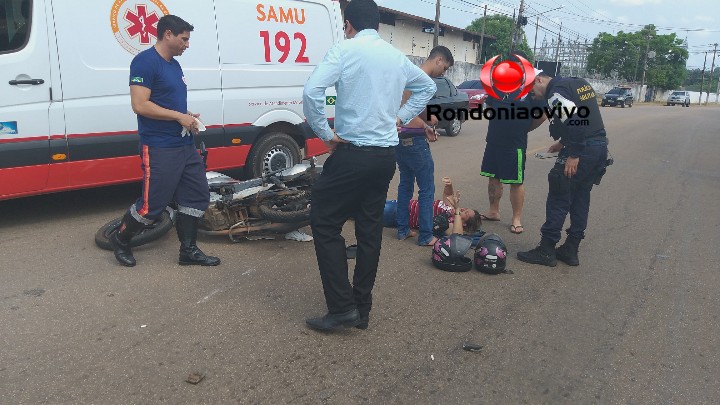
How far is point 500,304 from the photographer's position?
4.00 m

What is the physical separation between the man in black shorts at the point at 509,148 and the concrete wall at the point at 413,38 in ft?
106

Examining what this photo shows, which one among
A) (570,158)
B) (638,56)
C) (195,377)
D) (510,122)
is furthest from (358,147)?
→ (638,56)

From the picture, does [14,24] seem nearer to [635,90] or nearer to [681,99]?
[681,99]

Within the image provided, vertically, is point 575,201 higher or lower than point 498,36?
lower

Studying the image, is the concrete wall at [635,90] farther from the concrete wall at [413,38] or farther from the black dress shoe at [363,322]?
the black dress shoe at [363,322]

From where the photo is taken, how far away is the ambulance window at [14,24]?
15.7ft

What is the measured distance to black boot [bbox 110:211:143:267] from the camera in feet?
14.2

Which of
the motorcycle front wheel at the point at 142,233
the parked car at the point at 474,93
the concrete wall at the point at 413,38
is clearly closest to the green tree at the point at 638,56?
the concrete wall at the point at 413,38

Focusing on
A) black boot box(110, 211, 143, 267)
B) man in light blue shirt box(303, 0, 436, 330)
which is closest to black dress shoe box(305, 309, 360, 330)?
man in light blue shirt box(303, 0, 436, 330)

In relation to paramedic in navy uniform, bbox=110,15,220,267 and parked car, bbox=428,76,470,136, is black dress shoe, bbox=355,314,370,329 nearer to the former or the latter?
paramedic in navy uniform, bbox=110,15,220,267

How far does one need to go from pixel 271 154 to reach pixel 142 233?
227 cm

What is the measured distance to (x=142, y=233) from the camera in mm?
4844

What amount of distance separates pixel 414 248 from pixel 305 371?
7.75 feet

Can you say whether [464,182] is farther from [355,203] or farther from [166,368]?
[166,368]
